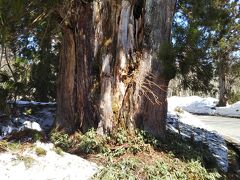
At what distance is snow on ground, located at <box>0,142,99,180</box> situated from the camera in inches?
228

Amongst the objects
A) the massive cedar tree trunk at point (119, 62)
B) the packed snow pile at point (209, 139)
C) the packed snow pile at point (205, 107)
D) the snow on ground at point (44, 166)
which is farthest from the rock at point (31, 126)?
the packed snow pile at point (205, 107)

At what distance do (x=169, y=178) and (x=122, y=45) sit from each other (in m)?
2.73

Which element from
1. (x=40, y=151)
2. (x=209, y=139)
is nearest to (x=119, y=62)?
(x=40, y=151)

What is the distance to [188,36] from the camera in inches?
266

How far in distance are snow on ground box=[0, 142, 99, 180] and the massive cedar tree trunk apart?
132cm

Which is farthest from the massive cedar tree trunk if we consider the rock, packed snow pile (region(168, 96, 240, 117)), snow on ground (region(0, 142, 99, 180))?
packed snow pile (region(168, 96, 240, 117))

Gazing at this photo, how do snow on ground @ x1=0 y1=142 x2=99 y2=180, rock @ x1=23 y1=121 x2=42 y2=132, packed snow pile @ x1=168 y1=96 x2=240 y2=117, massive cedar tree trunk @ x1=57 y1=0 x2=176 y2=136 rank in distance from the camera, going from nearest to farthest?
Answer: snow on ground @ x1=0 y1=142 x2=99 y2=180 → massive cedar tree trunk @ x1=57 y1=0 x2=176 y2=136 → rock @ x1=23 y1=121 x2=42 y2=132 → packed snow pile @ x1=168 y1=96 x2=240 y2=117

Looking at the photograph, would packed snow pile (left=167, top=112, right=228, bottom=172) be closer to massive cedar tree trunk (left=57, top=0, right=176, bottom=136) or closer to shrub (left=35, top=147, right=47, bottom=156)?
massive cedar tree trunk (left=57, top=0, right=176, bottom=136)

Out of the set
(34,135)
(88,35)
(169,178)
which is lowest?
(169,178)

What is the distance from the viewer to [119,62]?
25.5 ft

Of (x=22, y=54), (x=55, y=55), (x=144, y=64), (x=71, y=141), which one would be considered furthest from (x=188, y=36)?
(x=55, y=55)

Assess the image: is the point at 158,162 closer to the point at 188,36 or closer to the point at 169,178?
the point at 169,178

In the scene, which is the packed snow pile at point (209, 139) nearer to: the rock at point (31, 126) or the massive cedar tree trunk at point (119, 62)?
the massive cedar tree trunk at point (119, 62)

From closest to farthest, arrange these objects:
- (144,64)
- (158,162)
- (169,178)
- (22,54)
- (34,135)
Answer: (169,178), (158,162), (34,135), (144,64), (22,54)
